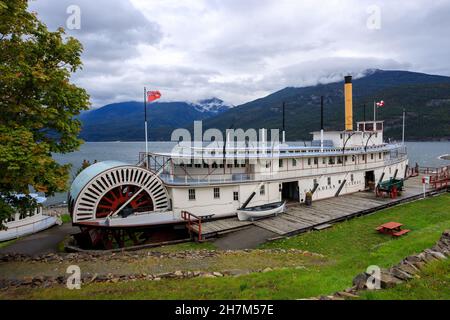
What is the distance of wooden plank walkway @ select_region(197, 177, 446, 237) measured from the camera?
69.7ft

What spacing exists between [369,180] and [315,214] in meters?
15.0

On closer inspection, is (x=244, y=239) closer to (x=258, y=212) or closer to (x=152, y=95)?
(x=258, y=212)

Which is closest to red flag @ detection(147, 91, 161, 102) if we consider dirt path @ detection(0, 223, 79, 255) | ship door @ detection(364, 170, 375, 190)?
dirt path @ detection(0, 223, 79, 255)

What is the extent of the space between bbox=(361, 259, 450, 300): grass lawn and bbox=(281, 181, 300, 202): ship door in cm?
2010

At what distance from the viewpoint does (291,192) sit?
2959cm

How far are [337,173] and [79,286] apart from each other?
2594cm

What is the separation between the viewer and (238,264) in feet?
46.8

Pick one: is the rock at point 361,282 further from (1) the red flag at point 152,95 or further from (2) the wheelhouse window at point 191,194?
(1) the red flag at point 152,95

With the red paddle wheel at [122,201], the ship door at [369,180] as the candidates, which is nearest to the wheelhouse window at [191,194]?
the red paddle wheel at [122,201]

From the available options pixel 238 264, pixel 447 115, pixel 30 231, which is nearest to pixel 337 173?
pixel 238 264

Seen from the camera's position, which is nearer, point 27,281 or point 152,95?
point 27,281

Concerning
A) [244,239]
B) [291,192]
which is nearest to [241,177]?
[244,239]
